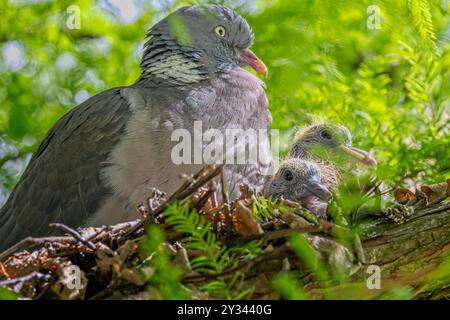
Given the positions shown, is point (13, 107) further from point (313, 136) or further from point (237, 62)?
point (313, 136)

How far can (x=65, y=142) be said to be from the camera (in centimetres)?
461

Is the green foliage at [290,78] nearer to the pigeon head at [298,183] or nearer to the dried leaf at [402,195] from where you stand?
the dried leaf at [402,195]

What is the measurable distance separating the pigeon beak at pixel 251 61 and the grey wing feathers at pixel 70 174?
0.81 meters

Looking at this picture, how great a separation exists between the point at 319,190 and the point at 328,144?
0.66 metres

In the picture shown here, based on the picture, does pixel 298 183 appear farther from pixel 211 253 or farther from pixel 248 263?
pixel 211 253

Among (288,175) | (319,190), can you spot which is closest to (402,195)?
(319,190)

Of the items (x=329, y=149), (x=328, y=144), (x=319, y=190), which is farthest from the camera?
(x=328, y=144)

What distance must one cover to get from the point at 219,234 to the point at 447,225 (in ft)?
A: 3.00

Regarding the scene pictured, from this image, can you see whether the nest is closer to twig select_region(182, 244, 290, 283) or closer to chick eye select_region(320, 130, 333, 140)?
twig select_region(182, 244, 290, 283)

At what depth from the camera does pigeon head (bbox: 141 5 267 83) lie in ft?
15.3

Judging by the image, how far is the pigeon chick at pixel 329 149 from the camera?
4.26 meters

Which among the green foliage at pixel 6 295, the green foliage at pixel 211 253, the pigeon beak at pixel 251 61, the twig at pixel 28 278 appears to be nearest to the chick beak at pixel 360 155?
the pigeon beak at pixel 251 61

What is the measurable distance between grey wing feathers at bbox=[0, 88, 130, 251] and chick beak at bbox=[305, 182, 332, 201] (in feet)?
3.46

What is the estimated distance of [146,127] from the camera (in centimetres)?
432
